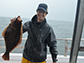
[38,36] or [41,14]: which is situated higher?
[41,14]

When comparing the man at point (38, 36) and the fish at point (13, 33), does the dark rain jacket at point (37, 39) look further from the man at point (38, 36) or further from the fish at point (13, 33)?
the fish at point (13, 33)

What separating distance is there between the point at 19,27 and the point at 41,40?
1.01ft

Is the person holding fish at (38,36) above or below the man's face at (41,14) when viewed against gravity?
below

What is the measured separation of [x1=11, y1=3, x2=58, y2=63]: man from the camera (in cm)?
98

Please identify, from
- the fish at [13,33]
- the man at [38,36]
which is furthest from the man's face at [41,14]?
the fish at [13,33]

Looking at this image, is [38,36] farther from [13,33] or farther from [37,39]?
[13,33]

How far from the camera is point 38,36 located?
0.98 meters

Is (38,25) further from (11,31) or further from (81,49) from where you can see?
(81,49)

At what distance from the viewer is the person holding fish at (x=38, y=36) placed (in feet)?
3.23

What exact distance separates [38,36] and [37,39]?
0.12ft

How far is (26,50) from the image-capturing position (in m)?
1.04

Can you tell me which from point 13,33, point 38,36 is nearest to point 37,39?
point 38,36

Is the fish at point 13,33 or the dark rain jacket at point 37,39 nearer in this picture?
the fish at point 13,33

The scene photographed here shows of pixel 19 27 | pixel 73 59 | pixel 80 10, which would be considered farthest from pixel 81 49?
pixel 19 27
